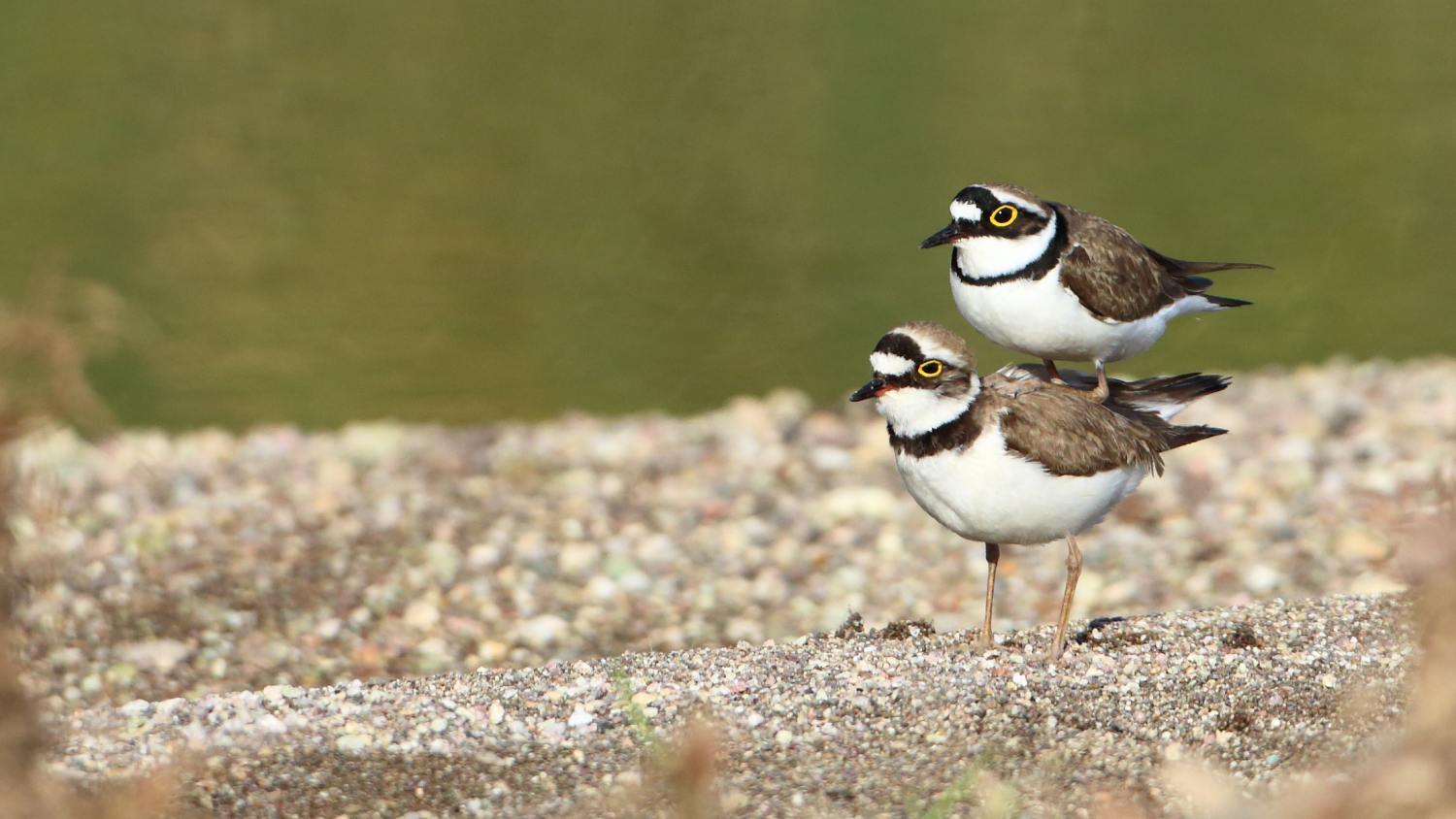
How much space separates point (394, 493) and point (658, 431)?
7.75 feet

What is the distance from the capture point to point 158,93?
2386 cm

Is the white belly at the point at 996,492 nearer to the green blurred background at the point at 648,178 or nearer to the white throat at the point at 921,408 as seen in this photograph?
the white throat at the point at 921,408

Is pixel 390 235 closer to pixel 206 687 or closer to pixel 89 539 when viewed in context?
pixel 89 539

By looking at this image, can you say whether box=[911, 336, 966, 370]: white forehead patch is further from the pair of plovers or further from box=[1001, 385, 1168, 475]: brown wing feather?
A: box=[1001, 385, 1168, 475]: brown wing feather

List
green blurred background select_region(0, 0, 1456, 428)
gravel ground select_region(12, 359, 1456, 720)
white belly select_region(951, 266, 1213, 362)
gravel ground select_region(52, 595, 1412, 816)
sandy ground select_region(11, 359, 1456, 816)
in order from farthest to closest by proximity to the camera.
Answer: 1. green blurred background select_region(0, 0, 1456, 428)
2. gravel ground select_region(12, 359, 1456, 720)
3. white belly select_region(951, 266, 1213, 362)
4. sandy ground select_region(11, 359, 1456, 816)
5. gravel ground select_region(52, 595, 1412, 816)

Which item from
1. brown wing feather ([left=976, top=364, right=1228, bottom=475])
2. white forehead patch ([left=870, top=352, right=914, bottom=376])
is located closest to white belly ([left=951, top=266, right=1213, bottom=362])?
brown wing feather ([left=976, top=364, right=1228, bottom=475])

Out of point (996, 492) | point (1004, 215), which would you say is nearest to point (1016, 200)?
point (1004, 215)

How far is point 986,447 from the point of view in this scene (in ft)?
21.5

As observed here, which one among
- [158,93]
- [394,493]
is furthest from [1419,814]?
[158,93]

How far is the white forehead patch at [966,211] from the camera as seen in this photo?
7.03 m

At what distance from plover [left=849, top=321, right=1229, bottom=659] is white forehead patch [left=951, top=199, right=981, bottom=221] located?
0.56 m

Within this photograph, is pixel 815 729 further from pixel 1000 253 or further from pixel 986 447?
pixel 1000 253

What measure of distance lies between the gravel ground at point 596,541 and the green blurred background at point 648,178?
1.66 metres

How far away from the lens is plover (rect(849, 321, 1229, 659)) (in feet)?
21.5
